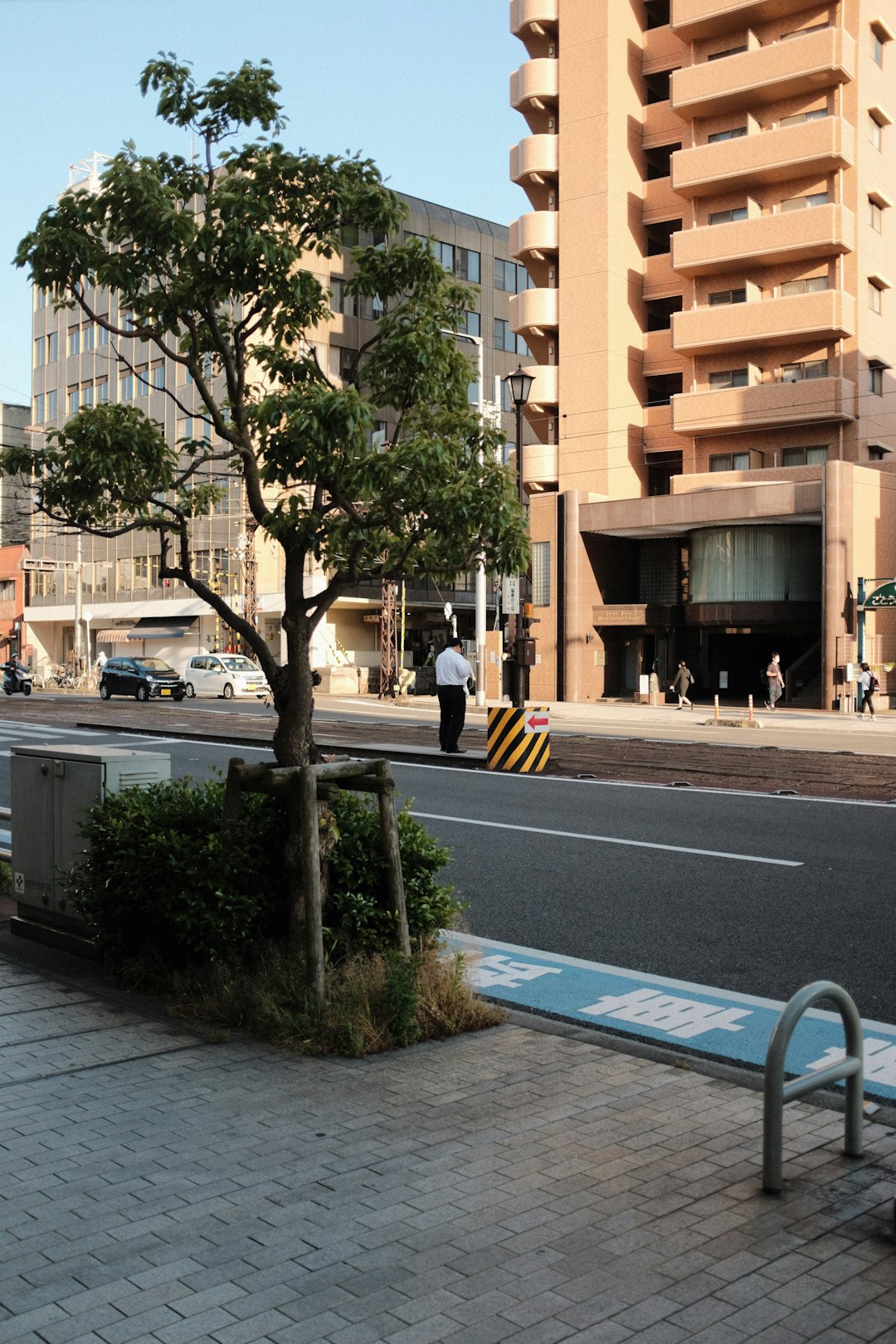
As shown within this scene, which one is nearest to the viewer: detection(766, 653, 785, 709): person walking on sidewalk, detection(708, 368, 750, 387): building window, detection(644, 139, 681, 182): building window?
detection(766, 653, 785, 709): person walking on sidewalk

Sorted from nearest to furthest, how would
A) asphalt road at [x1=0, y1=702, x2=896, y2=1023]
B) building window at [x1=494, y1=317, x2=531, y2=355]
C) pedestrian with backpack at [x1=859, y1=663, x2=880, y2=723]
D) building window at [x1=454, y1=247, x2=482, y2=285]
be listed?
asphalt road at [x1=0, y1=702, x2=896, y2=1023]
pedestrian with backpack at [x1=859, y1=663, x2=880, y2=723]
building window at [x1=454, y1=247, x2=482, y2=285]
building window at [x1=494, y1=317, x2=531, y2=355]

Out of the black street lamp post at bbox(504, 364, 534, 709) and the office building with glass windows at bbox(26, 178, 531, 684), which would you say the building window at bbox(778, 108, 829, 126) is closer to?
the office building with glass windows at bbox(26, 178, 531, 684)

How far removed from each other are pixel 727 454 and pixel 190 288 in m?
39.9

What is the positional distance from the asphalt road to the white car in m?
29.6

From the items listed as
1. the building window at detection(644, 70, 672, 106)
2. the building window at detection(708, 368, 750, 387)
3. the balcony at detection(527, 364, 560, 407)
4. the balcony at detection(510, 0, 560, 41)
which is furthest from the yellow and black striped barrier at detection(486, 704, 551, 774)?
the balcony at detection(510, 0, 560, 41)

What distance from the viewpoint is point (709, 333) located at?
143ft

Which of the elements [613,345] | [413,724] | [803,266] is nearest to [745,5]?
[803,266]

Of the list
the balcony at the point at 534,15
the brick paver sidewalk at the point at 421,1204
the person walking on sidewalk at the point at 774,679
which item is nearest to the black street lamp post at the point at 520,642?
the person walking on sidewalk at the point at 774,679

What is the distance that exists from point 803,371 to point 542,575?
11.3 meters

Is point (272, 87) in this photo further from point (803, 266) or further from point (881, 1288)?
point (803, 266)

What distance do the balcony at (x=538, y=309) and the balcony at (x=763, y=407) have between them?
635cm

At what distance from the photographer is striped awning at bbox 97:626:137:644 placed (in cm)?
7588

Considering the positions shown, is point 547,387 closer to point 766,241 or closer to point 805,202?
point 766,241

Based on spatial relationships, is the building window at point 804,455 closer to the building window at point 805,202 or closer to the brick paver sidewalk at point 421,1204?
the building window at point 805,202
